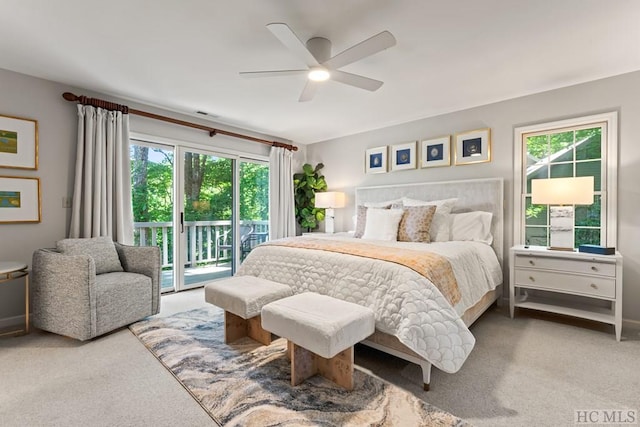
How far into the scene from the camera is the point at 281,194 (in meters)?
5.11

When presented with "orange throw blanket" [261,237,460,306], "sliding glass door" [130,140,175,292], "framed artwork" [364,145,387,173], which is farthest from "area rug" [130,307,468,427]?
"framed artwork" [364,145,387,173]

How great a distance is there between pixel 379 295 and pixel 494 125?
110 inches

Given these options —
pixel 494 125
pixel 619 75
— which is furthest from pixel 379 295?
pixel 619 75

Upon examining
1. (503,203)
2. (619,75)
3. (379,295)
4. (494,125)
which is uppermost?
(619,75)

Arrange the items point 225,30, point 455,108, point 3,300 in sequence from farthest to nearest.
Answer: point 455,108 → point 3,300 → point 225,30

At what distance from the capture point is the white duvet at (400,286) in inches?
69.6

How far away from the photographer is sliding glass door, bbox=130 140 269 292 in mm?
3869

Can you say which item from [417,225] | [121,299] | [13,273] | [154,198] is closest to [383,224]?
[417,225]

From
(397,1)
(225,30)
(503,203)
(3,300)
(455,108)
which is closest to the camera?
(397,1)

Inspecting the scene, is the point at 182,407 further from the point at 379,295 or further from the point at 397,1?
the point at 397,1

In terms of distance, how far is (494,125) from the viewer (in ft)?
11.7

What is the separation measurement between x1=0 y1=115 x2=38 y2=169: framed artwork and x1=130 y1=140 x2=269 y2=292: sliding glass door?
93 cm

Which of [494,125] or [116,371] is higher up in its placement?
[494,125]

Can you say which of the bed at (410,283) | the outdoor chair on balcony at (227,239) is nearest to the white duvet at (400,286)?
the bed at (410,283)
